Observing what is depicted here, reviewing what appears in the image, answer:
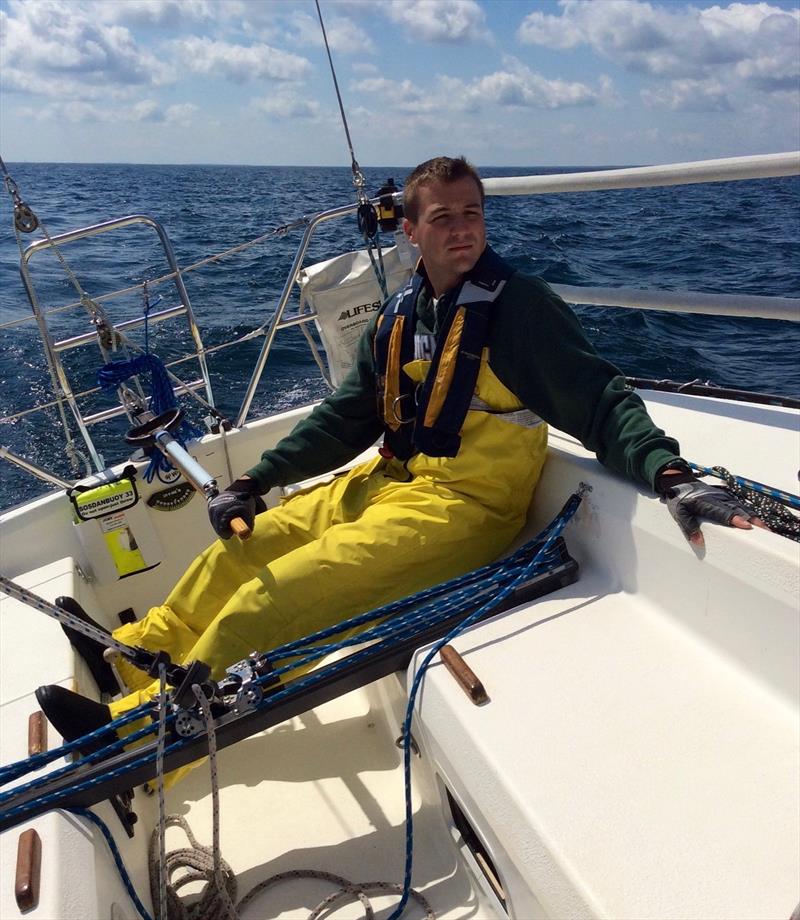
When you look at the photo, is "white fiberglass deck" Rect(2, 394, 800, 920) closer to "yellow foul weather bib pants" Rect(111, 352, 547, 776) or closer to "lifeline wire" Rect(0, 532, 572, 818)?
"lifeline wire" Rect(0, 532, 572, 818)

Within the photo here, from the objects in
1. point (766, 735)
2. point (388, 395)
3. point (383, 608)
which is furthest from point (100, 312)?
point (766, 735)

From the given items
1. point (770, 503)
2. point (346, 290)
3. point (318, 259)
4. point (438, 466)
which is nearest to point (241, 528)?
point (438, 466)

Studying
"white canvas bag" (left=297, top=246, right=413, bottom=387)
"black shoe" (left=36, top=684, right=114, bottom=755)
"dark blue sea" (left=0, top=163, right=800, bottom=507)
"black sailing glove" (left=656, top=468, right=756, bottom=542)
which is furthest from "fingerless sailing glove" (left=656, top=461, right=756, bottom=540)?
"dark blue sea" (left=0, top=163, right=800, bottom=507)

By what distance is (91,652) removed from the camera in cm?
205

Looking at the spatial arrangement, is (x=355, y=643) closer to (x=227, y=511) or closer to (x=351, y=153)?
(x=227, y=511)

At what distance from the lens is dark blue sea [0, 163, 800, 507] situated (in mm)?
6117

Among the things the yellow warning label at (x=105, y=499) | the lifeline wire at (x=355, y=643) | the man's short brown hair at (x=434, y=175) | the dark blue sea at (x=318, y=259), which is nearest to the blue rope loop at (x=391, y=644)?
the lifeline wire at (x=355, y=643)

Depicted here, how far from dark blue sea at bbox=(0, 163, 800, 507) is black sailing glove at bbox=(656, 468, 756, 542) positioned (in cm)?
258

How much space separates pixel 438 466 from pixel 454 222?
0.65 metres

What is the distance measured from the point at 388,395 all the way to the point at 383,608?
27.0 inches

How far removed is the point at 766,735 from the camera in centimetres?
137

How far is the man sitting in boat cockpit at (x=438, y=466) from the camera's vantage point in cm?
179

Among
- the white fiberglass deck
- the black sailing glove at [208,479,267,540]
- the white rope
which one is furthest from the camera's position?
the black sailing glove at [208,479,267,540]

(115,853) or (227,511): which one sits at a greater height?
(227,511)
